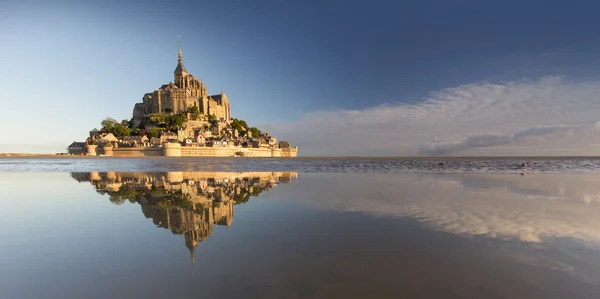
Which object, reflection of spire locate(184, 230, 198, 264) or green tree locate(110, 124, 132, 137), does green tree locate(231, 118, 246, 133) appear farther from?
reflection of spire locate(184, 230, 198, 264)

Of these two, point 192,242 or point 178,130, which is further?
point 178,130

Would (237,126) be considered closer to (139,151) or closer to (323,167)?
(139,151)

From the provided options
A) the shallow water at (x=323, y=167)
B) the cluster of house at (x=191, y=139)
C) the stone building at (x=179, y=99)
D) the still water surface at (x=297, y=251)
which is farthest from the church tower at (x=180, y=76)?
the still water surface at (x=297, y=251)

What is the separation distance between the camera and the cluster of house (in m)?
110

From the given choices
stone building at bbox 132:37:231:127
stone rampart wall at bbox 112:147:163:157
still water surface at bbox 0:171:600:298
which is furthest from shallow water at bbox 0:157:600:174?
stone building at bbox 132:37:231:127

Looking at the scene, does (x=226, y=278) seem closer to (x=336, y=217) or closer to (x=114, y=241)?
(x=114, y=241)

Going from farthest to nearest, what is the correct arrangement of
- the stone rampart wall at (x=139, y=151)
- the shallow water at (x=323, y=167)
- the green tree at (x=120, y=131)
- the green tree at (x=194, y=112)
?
the green tree at (x=194, y=112) → the green tree at (x=120, y=131) → the stone rampart wall at (x=139, y=151) → the shallow water at (x=323, y=167)

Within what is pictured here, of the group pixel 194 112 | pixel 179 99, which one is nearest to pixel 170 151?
pixel 194 112

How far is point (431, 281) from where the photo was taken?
12.7 ft

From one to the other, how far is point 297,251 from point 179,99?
13600 cm

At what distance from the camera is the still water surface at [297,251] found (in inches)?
144

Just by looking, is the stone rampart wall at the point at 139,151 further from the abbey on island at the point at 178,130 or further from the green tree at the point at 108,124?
the green tree at the point at 108,124

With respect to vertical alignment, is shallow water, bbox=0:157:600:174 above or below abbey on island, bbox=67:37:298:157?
below

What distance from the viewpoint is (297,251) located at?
502 cm
